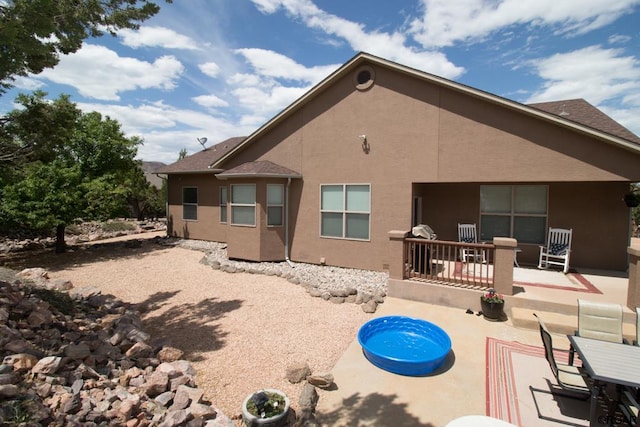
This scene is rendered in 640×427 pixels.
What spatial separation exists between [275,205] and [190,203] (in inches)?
279

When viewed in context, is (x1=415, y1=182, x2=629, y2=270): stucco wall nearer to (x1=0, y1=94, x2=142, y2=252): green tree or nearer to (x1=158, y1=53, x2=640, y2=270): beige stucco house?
(x1=158, y1=53, x2=640, y2=270): beige stucco house

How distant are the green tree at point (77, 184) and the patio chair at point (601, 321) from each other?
11533 millimetres

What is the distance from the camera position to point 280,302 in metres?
7.56

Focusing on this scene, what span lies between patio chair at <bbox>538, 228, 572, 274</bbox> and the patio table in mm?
5662

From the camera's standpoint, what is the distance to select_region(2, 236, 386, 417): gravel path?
4684 mm

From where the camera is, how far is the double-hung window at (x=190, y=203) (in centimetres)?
1579

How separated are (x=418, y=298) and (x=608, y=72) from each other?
12.7 metres

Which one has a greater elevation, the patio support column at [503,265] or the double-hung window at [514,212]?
the double-hung window at [514,212]

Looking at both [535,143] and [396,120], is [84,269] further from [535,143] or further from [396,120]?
[535,143]

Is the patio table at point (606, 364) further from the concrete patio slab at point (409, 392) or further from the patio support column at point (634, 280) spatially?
the patio support column at point (634, 280)

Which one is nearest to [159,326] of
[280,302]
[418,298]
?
[280,302]

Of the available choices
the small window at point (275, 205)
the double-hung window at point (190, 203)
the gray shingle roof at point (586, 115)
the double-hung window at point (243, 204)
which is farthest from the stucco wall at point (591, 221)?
the double-hung window at point (190, 203)

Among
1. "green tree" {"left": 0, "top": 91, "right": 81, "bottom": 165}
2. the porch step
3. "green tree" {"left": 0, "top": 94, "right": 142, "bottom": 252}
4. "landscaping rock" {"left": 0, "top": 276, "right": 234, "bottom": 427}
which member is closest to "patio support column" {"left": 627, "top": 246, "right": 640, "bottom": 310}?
the porch step

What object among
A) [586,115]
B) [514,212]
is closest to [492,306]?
[514,212]
